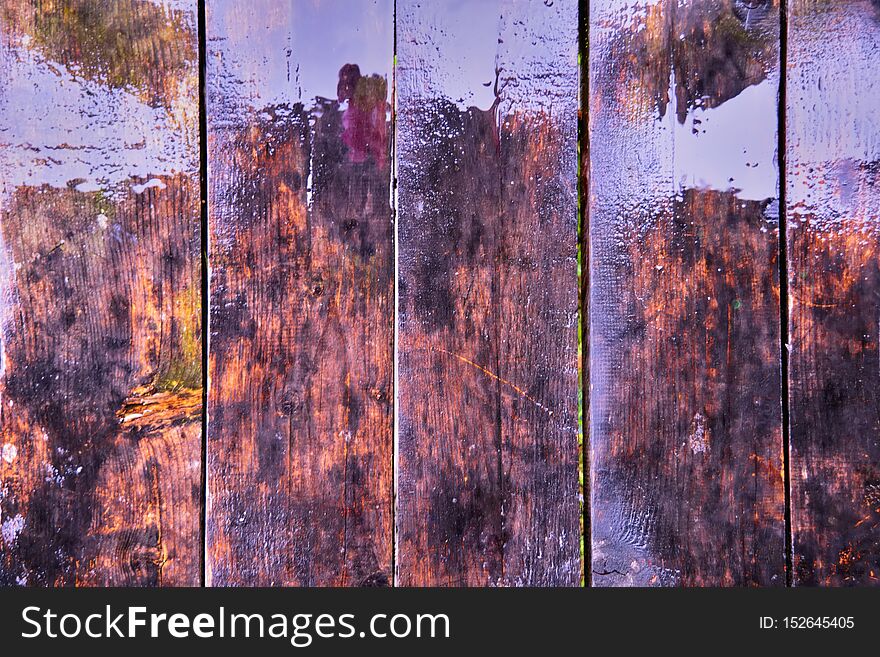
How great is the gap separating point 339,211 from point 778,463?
2.84 feet

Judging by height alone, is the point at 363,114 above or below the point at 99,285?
above

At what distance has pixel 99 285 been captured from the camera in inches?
33.0

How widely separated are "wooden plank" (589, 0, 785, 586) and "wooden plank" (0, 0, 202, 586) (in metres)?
0.70

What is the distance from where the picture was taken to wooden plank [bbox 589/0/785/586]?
2.80ft

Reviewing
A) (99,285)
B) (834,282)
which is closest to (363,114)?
(99,285)

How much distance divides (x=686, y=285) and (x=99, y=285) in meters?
0.99

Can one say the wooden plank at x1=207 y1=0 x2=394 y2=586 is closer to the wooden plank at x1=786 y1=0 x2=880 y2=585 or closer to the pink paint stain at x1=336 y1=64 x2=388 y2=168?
the pink paint stain at x1=336 y1=64 x2=388 y2=168

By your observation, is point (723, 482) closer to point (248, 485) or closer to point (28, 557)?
point (248, 485)

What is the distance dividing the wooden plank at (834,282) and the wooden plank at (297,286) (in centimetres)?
70

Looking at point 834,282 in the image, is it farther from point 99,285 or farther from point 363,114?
point 99,285

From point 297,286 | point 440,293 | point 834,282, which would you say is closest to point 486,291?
point 440,293

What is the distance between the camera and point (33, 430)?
831mm

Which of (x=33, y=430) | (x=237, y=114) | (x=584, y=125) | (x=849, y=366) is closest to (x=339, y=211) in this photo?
(x=237, y=114)

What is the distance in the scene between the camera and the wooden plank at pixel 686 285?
2.80 ft
